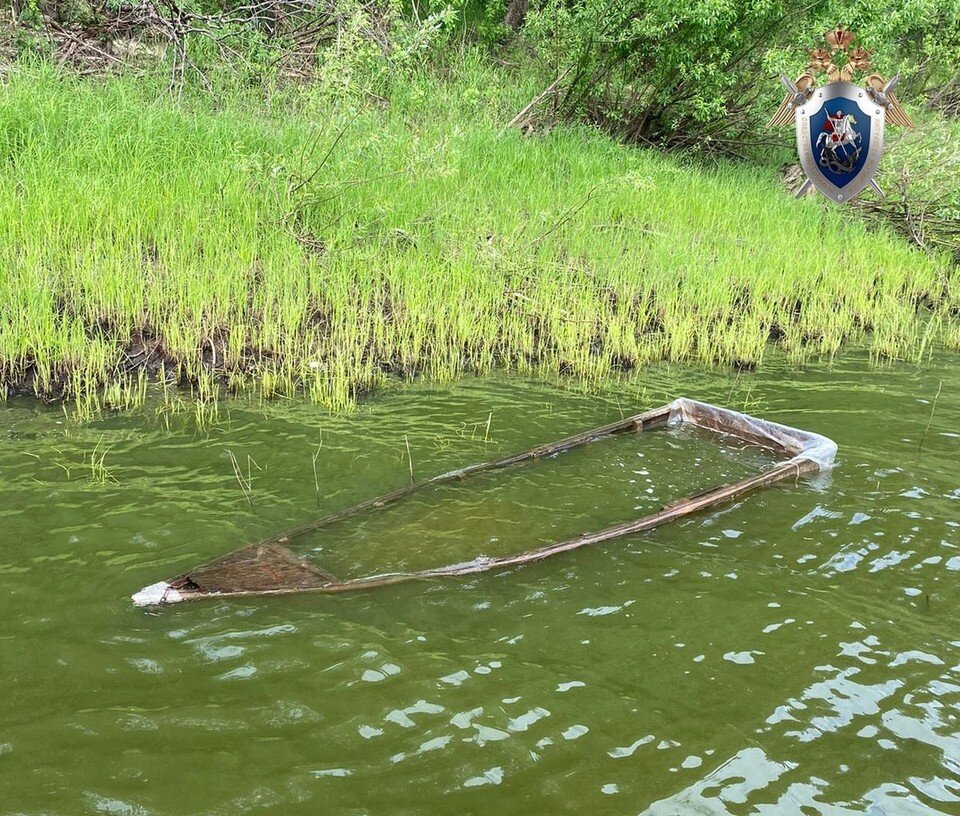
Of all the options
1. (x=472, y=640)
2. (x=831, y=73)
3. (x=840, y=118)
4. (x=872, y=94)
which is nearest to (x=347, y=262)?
(x=472, y=640)

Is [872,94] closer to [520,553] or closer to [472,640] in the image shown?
[520,553]

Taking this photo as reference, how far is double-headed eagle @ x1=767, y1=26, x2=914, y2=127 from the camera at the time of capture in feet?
29.8

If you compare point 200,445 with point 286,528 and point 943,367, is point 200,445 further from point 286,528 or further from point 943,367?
point 943,367

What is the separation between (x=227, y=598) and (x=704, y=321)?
562cm

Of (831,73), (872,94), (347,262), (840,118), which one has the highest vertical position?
(831,73)

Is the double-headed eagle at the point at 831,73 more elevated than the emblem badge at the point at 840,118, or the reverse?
the double-headed eagle at the point at 831,73

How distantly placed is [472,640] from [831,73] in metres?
9.71

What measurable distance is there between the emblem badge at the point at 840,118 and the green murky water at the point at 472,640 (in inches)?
208

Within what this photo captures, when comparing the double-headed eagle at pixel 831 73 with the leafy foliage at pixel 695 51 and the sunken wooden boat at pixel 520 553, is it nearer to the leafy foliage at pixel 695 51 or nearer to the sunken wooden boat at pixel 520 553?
the leafy foliage at pixel 695 51

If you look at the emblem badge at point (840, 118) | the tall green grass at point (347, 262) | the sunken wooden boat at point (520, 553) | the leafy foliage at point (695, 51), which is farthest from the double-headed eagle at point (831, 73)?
the sunken wooden boat at point (520, 553)

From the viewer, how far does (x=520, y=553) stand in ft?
12.3

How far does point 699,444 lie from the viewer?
5.32 m

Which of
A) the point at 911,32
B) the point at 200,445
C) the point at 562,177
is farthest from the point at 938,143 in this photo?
the point at 200,445

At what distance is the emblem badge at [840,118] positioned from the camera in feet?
29.3
